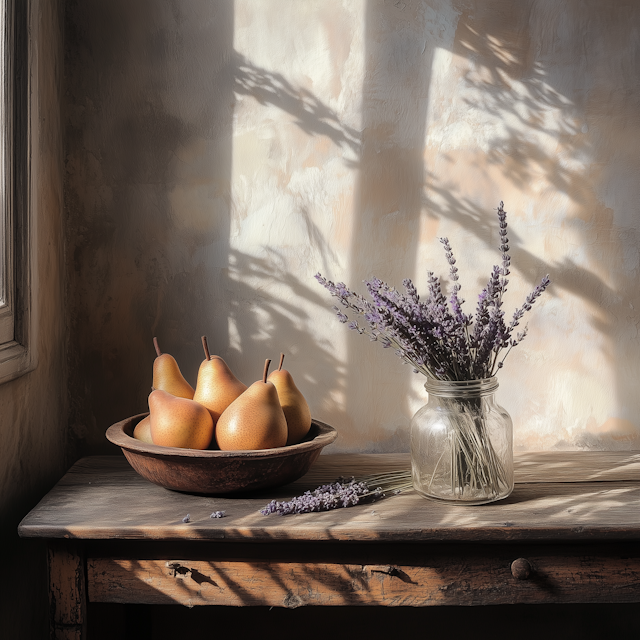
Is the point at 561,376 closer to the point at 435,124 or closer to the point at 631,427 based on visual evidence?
the point at 631,427

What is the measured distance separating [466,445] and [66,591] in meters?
0.69

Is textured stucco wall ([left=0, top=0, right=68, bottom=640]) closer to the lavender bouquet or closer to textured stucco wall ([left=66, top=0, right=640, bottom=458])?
textured stucco wall ([left=66, top=0, right=640, bottom=458])

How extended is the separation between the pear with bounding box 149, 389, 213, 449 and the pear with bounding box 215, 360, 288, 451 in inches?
1.1

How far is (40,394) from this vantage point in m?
1.28

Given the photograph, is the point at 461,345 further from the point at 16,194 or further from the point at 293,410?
the point at 16,194

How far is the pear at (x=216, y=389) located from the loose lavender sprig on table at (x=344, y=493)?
196mm

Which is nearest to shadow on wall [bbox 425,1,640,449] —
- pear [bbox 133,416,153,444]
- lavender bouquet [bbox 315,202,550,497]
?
lavender bouquet [bbox 315,202,550,497]

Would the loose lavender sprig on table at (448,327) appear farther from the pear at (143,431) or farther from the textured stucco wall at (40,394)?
the textured stucco wall at (40,394)

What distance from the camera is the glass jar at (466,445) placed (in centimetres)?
104

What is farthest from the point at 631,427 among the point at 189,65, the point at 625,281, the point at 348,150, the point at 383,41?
the point at 189,65

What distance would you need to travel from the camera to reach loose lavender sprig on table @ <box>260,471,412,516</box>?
1.00m

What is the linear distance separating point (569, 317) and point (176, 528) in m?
1.01

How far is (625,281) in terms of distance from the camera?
4.74 ft

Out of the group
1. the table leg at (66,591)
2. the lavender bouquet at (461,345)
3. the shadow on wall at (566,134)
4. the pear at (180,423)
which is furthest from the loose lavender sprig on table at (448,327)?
the table leg at (66,591)
